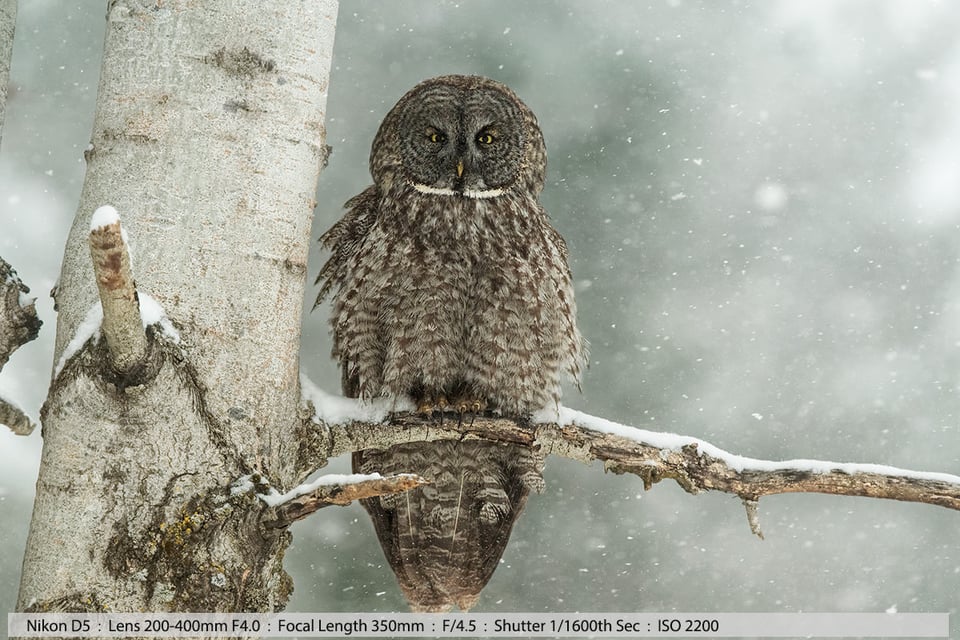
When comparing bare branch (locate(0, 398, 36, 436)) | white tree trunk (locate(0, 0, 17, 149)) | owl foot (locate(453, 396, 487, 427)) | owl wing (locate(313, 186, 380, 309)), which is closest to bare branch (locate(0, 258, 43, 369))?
bare branch (locate(0, 398, 36, 436))

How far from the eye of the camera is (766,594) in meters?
9.48

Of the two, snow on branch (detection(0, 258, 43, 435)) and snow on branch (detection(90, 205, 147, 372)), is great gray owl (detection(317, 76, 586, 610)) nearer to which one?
snow on branch (detection(0, 258, 43, 435))

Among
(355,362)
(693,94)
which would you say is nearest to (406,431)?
(355,362)

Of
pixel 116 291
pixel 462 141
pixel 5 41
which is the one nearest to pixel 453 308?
pixel 462 141

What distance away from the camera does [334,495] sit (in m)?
2.05

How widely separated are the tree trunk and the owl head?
1.17 meters

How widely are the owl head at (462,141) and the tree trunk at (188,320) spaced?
1.17 metres

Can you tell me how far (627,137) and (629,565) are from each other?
12.2 ft

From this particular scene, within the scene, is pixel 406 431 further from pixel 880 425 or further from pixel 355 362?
pixel 880 425

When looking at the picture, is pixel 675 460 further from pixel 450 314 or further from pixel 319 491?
pixel 319 491

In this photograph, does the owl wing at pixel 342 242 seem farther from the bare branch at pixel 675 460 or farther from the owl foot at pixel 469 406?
the bare branch at pixel 675 460

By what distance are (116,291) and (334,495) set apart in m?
0.57

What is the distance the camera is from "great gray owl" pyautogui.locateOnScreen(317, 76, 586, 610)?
131 inches

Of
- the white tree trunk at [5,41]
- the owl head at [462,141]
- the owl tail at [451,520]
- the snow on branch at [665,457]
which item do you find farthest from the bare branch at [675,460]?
the white tree trunk at [5,41]
